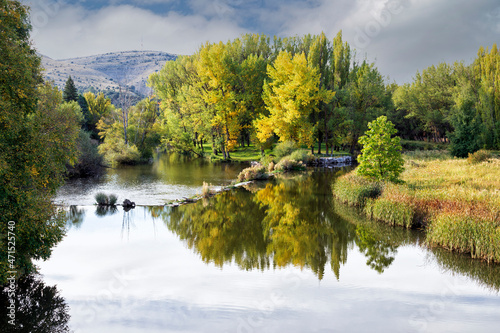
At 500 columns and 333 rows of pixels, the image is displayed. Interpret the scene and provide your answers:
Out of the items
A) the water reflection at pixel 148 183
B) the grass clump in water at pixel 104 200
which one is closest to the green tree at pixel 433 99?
the water reflection at pixel 148 183

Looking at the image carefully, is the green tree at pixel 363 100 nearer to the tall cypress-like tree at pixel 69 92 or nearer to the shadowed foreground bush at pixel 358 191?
the shadowed foreground bush at pixel 358 191

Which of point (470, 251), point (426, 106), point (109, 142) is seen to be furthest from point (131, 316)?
point (426, 106)

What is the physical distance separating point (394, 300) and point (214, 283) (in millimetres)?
5221

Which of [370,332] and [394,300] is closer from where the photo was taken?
[370,332]

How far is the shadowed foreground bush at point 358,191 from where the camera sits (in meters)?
20.2

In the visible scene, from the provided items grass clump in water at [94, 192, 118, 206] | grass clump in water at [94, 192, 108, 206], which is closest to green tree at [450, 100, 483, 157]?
grass clump in water at [94, 192, 118, 206]

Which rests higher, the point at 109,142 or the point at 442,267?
the point at 109,142

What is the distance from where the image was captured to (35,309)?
9.01 metres

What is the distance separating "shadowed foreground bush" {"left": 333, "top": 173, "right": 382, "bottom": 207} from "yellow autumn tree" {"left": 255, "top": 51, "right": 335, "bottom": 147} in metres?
20.8

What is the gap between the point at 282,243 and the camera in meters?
14.6

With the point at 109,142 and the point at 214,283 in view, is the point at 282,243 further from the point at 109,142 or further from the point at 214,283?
the point at 109,142

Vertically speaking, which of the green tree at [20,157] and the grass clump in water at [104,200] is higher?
the green tree at [20,157]

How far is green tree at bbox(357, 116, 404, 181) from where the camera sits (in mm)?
20703

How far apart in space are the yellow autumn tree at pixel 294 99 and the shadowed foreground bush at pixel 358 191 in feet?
68.1
